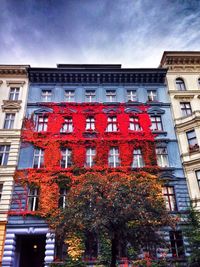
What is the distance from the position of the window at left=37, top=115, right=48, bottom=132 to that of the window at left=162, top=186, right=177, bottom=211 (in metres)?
13.1

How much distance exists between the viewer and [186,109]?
80.5ft

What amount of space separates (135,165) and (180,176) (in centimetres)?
415

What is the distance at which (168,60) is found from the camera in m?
26.9

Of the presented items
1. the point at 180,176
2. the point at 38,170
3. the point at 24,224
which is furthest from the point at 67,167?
the point at 180,176

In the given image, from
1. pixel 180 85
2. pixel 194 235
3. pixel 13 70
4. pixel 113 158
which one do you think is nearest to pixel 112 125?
pixel 113 158

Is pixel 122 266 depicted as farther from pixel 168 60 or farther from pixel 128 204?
pixel 168 60

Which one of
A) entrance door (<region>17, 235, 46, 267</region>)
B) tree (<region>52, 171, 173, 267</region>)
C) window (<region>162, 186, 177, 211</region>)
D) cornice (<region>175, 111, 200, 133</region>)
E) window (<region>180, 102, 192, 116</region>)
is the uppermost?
window (<region>180, 102, 192, 116</region>)

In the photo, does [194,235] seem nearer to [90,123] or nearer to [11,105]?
[90,123]

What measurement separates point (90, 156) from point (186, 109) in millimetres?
11534

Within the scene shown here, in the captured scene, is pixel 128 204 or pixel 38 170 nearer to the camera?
pixel 128 204

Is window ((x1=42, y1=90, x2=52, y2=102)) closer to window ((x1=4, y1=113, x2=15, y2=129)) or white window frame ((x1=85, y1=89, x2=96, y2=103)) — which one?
window ((x1=4, y1=113, x2=15, y2=129))

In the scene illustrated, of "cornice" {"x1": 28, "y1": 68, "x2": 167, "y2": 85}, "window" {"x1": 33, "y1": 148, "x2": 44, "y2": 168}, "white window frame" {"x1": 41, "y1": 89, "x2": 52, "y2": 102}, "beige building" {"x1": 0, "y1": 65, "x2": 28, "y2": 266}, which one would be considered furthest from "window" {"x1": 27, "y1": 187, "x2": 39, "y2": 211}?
"cornice" {"x1": 28, "y1": 68, "x2": 167, "y2": 85}

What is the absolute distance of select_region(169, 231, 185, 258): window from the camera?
17.8 meters

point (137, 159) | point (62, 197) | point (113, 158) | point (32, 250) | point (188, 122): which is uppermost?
point (188, 122)
